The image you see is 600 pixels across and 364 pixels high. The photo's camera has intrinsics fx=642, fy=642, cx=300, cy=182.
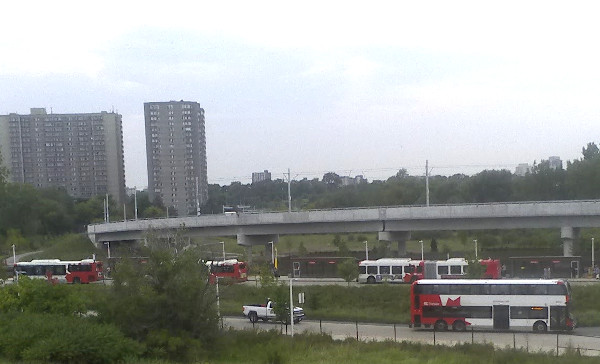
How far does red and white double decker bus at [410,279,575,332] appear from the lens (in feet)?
97.9

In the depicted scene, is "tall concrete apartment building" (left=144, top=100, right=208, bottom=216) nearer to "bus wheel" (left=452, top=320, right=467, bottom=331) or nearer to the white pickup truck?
the white pickup truck

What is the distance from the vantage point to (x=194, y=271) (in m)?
24.0

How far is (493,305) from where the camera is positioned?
101ft

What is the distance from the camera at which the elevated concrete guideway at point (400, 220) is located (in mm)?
50312

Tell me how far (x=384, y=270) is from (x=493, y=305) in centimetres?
1553

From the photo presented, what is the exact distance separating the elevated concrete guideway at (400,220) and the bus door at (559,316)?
2163cm

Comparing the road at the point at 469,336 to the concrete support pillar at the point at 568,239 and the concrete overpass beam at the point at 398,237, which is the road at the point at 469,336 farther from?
the concrete overpass beam at the point at 398,237

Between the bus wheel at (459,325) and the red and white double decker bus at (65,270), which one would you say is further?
the red and white double decker bus at (65,270)

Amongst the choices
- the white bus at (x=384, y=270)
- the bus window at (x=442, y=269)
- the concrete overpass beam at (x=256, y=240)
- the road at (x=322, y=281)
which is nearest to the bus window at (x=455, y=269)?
the bus window at (x=442, y=269)

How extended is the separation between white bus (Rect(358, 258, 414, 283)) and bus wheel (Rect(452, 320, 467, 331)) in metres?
13.6

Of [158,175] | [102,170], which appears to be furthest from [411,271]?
[102,170]

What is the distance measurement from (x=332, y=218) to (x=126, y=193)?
79812 mm

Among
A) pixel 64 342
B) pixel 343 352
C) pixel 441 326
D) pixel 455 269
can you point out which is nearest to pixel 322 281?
pixel 455 269

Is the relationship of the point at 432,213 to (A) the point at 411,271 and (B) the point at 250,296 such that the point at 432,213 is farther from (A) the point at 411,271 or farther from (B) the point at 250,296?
(B) the point at 250,296
